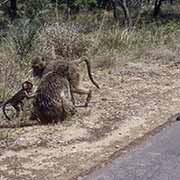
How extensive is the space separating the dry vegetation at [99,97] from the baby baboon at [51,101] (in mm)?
191

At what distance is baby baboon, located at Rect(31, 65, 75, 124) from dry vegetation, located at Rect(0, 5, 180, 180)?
0.63 feet

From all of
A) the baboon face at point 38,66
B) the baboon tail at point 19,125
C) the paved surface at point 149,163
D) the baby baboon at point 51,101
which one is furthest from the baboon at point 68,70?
the paved surface at point 149,163

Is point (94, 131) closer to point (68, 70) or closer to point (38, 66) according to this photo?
point (68, 70)

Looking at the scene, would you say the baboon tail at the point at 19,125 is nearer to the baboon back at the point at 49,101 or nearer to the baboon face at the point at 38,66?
the baboon back at the point at 49,101

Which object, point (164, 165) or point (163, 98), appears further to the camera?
point (163, 98)

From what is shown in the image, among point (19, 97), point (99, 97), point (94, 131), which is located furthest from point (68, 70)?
point (99, 97)

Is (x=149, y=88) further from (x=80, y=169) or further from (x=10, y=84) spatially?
(x=80, y=169)

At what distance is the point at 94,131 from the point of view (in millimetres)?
8273

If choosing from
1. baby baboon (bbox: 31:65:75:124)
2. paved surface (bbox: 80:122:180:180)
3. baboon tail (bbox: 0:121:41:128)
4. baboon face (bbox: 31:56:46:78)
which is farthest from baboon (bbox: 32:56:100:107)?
paved surface (bbox: 80:122:180:180)

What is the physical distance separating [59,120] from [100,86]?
313 cm

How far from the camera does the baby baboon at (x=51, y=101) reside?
8.50 meters

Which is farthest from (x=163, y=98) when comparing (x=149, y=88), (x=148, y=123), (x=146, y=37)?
(x=146, y=37)

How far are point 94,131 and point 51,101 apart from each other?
0.80 metres

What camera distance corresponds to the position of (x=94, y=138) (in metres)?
7.91
